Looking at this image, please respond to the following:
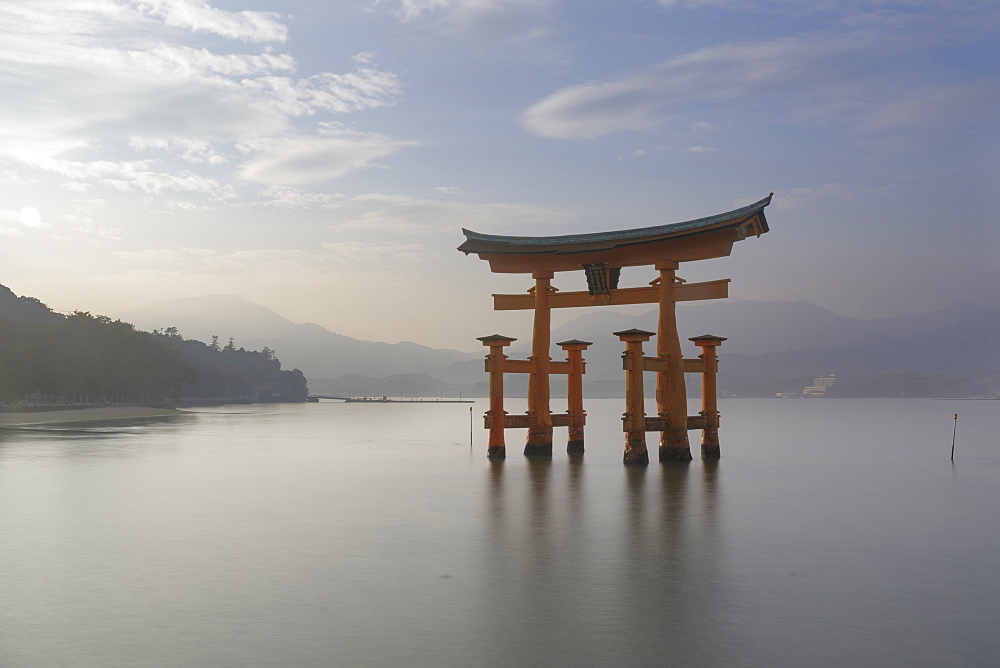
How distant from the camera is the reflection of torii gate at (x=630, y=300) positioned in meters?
30.3

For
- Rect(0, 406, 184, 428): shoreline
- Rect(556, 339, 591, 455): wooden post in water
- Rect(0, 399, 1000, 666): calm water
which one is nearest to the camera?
Rect(0, 399, 1000, 666): calm water

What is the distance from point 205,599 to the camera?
12430 mm

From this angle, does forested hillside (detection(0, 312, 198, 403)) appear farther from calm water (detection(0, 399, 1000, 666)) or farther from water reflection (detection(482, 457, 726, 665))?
water reflection (detection(482, 457, 726, 665))

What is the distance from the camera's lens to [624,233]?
31.1 m

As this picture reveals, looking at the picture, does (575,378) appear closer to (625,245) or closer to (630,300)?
(630,300)

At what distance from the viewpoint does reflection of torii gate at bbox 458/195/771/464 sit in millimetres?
30328

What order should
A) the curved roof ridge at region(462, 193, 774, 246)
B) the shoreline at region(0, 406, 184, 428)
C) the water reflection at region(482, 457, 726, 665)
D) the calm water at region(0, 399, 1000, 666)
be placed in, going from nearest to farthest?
the calm water at region(0, 399, 1000, 666)
the water reflection at region(482, 457, 726, 665)
the curved roof ridge at region(462, 193, 774, 246)
the shoreline at region(0, 406, 184, 428)

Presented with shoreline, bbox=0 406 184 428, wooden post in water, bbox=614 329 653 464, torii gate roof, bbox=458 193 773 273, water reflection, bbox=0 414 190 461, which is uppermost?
torii gate roof, bbox=458 193 773 273

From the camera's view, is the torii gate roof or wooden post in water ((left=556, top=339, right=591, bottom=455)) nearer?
the torii gate roof

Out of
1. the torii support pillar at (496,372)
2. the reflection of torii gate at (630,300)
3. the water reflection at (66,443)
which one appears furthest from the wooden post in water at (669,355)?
the water reflection at (66,443)

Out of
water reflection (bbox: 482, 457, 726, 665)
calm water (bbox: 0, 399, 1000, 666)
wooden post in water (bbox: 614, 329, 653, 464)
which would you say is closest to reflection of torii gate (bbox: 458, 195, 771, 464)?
wooden post in water (bbox: 614, 329, 653, 464)

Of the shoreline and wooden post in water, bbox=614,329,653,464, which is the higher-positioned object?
wooden post in water, bbox=614,329,653,464

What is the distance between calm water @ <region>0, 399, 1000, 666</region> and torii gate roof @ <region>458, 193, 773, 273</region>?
8228 millimetres

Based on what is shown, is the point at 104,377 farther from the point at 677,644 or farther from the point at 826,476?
the point at 677,644
